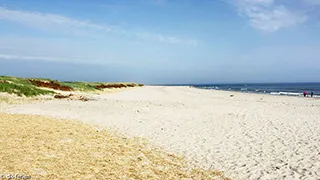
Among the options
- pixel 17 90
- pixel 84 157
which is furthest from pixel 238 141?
pixel 17 90

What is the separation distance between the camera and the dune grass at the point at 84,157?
731 cm

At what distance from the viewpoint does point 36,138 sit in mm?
10781

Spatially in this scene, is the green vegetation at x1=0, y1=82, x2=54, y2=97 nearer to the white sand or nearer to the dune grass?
the white sand

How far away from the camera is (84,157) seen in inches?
340

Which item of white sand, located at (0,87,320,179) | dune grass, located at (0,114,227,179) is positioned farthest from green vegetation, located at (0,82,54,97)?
dune grass, located at (0,114,227,179)

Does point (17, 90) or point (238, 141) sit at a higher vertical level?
point (17, 90)

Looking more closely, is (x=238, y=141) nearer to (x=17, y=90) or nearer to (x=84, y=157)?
(x=84, y=157)

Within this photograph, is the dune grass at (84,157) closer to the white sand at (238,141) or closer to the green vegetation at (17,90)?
the white sand at (238,141)

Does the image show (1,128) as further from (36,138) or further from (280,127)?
(280,127)

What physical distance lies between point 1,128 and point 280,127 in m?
14.0

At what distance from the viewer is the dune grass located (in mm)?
7309

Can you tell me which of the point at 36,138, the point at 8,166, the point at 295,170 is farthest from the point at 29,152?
the point at 295,170

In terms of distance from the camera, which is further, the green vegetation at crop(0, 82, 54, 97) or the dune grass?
the green vegetation at crop(0, 82, 54, 97)

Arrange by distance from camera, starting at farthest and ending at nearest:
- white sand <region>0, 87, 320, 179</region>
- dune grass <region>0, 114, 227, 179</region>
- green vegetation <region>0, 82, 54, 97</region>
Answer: green vegetation <region>0, 82, 54, 97</region> → white sand <region>0, 87, 320, 179</region> → dune grass <region>0, 114, 227, 179</region>
